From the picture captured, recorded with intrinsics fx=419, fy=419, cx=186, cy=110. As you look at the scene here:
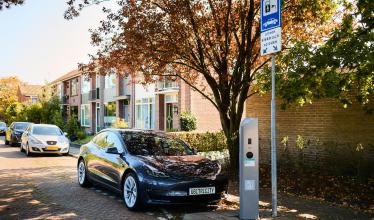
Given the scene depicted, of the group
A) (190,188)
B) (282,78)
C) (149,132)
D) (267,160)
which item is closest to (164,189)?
(190,188)

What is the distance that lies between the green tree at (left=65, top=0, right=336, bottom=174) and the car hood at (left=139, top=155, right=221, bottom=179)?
13.5ft

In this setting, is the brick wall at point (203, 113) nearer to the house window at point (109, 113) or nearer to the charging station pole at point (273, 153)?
the house window at point (109, 113)

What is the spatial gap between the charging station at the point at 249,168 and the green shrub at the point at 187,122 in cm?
1757

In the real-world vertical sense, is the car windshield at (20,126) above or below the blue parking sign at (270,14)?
below

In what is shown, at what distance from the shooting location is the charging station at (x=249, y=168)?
7207mm

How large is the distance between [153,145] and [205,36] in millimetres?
4731

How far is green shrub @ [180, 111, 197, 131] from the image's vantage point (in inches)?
979

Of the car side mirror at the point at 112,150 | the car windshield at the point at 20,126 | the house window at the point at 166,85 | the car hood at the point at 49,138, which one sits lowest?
the car hood at the point at 49,138

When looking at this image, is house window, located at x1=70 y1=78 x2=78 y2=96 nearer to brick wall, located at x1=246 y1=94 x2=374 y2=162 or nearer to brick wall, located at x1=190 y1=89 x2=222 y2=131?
brick wall, located at x1=190 y1=89 x2=222 y2=131

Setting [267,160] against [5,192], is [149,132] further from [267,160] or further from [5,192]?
[267,160]

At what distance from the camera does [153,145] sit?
30.1 ft

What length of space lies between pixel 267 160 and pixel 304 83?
6854mm

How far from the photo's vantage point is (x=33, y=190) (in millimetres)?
10305

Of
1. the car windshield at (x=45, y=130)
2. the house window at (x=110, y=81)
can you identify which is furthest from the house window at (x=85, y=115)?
the car windshield at (x=45, y=130)
